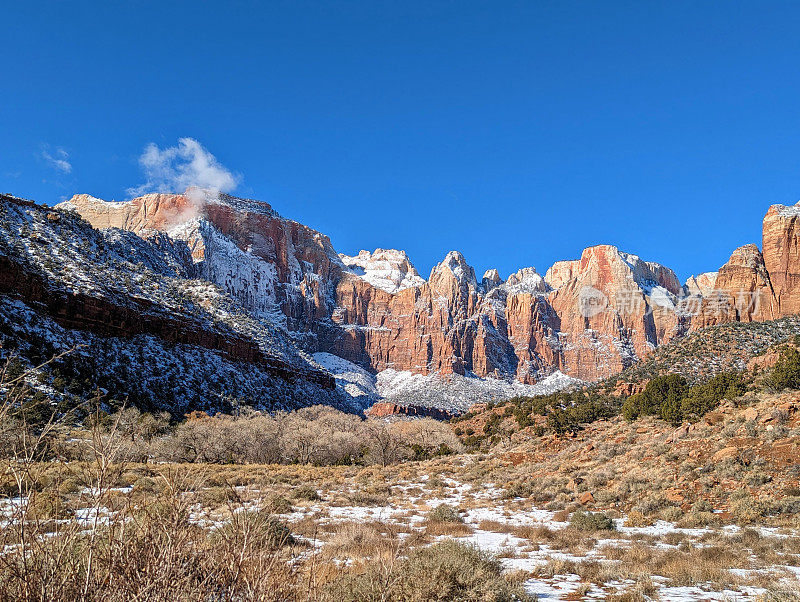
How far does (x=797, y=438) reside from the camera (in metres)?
15.6

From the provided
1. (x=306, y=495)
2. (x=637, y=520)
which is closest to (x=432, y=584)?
(x=637, y=520)

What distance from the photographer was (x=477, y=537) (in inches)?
471

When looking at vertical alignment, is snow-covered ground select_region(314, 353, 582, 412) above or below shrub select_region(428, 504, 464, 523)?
above

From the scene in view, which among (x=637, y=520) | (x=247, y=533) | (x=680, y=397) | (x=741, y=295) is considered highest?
(x=741, y=295)

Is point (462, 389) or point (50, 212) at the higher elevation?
point (50, 212)

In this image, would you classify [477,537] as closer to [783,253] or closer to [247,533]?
[247,533]

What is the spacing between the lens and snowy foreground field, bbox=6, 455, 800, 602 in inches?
196

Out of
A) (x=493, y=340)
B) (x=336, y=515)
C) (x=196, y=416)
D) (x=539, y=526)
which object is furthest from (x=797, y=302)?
(x=493, y=340)

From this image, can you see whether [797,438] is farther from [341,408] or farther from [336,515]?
[341,408]

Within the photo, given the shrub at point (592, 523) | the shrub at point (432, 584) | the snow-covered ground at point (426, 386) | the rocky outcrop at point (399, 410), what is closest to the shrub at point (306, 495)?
the shrub at point (592, 523)

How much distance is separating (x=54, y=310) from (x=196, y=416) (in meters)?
18.9

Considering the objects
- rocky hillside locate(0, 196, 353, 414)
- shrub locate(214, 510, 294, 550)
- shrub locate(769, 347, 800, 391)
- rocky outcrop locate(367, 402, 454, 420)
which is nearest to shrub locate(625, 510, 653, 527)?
shrub locate(214, 510, 294, 550)

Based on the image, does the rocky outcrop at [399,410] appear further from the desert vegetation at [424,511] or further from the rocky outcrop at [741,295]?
the desert vegetation at [424,511]

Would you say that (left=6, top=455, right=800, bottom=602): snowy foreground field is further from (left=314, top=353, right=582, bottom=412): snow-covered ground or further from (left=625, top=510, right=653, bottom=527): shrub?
(left=314, top=353, right=582, bottom=412): snow-covered ground
